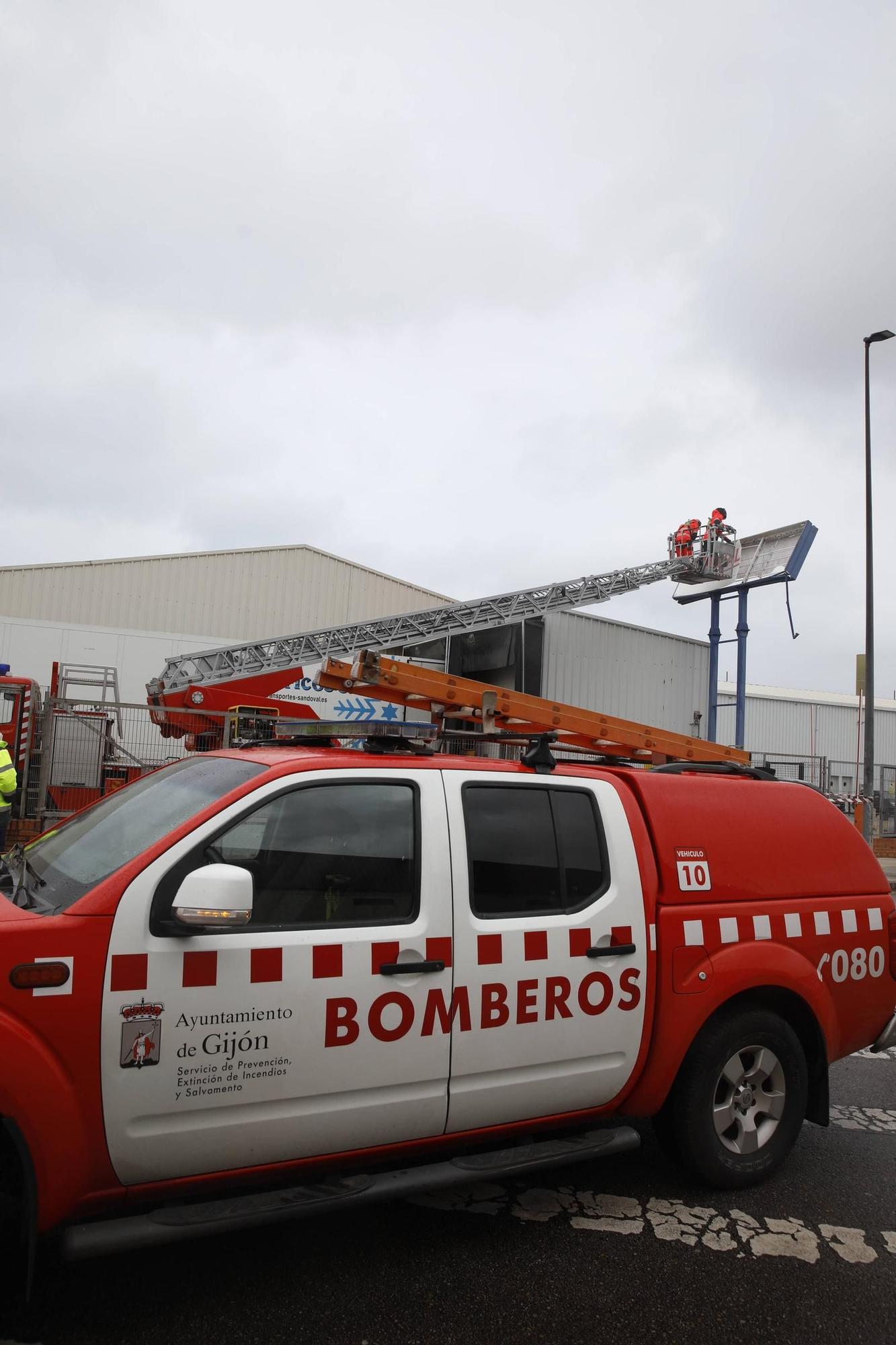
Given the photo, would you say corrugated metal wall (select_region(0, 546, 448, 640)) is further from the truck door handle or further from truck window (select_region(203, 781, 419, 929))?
the truck door handle

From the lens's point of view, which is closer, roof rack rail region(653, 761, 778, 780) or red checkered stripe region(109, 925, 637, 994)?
red checkered stripe region(109, 925, 637, 994)

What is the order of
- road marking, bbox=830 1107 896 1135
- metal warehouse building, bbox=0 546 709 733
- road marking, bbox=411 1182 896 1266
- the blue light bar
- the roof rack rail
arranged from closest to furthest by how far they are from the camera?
road marking, bbox=411 1182 896 1266 < the blue light bar < the roof rack rail < road marking, bbox=830 1107 896 1135 < metal warehouse building, bbox=0 546 709 733

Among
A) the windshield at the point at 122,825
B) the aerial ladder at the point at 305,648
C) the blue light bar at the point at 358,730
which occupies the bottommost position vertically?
the windshield at the point at 122,825

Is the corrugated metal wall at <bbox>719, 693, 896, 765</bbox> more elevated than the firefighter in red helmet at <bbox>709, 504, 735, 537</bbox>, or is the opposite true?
the firefighter in red helmet at <bbox>709, 504, 735, 537</bbox>

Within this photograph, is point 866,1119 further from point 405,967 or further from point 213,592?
point 213,592

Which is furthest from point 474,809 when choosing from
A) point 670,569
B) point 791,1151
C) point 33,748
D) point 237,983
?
point 670,569

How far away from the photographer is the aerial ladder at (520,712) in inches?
264

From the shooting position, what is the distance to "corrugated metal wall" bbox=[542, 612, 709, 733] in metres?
22.4

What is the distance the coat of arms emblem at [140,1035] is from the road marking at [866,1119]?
12.1ft

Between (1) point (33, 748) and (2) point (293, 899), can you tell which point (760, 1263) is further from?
(1) point (33, 748)

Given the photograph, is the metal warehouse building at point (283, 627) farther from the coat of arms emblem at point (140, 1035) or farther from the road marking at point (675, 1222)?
the coat of arms emblem at point (140, 1035)

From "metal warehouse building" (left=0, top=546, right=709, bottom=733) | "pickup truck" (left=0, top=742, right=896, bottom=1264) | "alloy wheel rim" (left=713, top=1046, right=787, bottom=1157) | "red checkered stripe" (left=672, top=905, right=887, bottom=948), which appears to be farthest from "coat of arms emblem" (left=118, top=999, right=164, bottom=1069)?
"metal warehouse building" (left=0, top=546, right=709, bottom=733)

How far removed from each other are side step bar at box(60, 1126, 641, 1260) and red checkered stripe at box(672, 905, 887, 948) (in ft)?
2.69

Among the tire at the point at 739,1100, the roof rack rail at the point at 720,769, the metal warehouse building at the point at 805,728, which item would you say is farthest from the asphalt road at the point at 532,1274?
the metal warehouse building at the point at 805,728
